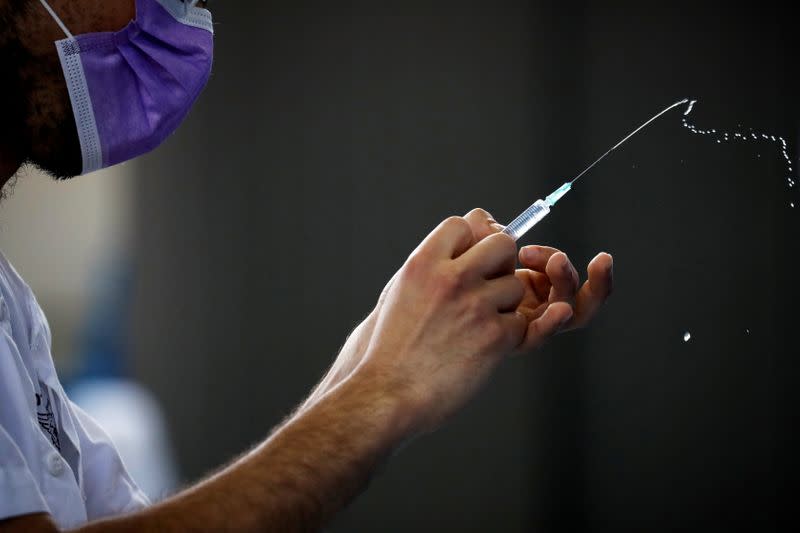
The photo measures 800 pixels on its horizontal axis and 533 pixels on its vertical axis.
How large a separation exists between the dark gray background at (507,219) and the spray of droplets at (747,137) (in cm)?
2

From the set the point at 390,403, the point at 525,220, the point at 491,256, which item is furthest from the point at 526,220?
the point at 390,403

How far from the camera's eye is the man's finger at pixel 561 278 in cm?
82

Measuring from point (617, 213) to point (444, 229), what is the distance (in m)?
1.04

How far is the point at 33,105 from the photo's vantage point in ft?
2.96

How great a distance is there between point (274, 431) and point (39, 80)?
20.9 inches

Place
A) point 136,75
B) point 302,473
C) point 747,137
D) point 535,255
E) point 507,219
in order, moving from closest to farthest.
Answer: point 302,473
point 535,255
point 136,75
point 747,137
point 507,219

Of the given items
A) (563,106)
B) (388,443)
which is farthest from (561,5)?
(388,443)

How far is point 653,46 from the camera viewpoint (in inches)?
64.2

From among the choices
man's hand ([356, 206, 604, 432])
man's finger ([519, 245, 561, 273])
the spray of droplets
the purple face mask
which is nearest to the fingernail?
man's finger ([519, 245, 561, 273])

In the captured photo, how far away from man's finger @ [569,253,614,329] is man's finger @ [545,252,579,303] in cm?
1

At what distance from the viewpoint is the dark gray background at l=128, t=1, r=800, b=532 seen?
1558 mm

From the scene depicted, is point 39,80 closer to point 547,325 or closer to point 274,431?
point 274,431

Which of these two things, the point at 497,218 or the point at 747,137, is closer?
the point at 747,137

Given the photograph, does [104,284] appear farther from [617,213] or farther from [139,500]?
[617,213]
